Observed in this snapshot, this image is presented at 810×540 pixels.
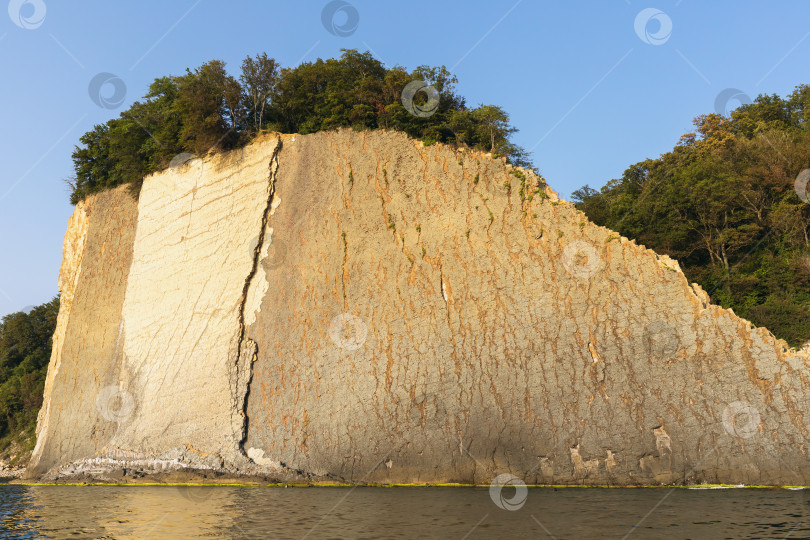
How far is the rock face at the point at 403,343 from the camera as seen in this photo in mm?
18172

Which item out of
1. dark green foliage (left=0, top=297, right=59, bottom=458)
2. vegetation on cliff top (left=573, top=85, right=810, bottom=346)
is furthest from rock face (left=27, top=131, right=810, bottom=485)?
dark green foliage (left=0, top=297, right=59, bottom=458)

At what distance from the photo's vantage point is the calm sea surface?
1095 centimetres

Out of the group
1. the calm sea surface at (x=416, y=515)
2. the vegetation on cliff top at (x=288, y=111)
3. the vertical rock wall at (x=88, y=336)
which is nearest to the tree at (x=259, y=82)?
the vegetation on cliff top at (x=288, y=111)

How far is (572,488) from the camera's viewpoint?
58.9ft

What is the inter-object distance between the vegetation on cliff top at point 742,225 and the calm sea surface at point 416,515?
10.2m

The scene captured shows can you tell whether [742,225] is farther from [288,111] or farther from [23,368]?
[23,368]

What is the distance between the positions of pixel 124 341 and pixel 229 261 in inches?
239

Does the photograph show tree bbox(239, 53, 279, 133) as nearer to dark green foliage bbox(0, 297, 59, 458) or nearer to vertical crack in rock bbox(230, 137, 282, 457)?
vertical crack in rock bbox(230, 137, 282, 457)

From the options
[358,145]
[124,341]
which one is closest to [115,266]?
[124,341]

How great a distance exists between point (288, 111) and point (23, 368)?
28.5 m

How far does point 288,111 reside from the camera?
27.3 m

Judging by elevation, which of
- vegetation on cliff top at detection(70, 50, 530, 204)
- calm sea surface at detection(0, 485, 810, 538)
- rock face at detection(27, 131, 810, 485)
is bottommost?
calm sea surface at detection(0, 485, 810, 538)

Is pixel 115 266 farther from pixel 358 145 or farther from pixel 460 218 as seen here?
pixel 460 218

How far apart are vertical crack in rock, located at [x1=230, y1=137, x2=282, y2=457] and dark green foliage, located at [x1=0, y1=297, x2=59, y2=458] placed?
1840 cm
